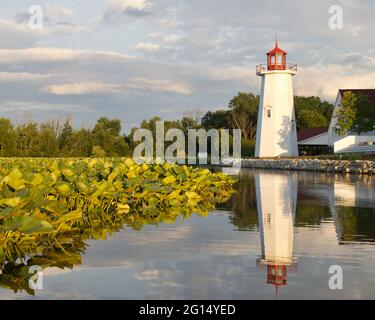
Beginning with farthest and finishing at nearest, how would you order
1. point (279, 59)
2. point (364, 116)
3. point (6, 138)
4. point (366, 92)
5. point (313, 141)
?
point (366, 92) < point (313, 141) < point (279, 59) < point (364, 116) < point (6, 138)

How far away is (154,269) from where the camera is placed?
24.1ft

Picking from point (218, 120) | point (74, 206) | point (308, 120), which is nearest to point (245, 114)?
point (218, 120)

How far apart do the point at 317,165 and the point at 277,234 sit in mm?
29387

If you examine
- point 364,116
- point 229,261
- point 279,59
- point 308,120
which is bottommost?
point 229,261

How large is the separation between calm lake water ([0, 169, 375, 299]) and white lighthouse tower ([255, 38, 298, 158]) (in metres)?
35.3

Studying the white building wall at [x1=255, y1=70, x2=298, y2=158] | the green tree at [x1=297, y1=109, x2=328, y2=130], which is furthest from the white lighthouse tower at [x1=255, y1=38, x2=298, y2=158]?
the green tree at [x1=297, y1=109, x2=328, y2=130]

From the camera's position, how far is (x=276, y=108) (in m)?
48.2

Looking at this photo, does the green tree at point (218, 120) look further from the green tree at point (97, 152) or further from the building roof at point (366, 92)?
the green tree at point (97, 152)

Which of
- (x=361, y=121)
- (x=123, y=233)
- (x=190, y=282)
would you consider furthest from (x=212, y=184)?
(x=361, y=121)

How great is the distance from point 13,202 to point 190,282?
276 cm

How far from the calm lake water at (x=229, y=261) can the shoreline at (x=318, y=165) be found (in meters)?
21.9

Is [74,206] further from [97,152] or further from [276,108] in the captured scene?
[276,108]

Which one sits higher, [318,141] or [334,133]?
[334,133]

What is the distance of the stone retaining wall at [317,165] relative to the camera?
34.2 meters
